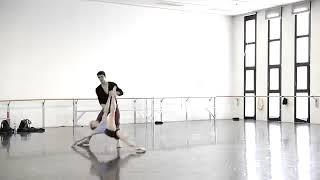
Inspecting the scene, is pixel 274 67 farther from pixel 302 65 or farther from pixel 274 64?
pixel 302 65

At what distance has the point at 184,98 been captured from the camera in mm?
13555

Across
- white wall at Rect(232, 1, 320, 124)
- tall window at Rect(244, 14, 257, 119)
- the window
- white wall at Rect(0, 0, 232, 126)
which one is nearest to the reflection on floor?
white wall at Rect(0, 0, 232, 126)

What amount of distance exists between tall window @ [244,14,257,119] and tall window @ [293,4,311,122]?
177cm

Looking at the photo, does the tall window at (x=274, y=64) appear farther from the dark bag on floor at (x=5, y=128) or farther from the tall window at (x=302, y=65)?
the dark bag on floor at (x=5, y=128)

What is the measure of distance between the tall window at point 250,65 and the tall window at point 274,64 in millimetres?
720

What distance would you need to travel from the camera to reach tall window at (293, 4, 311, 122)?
11992 mm

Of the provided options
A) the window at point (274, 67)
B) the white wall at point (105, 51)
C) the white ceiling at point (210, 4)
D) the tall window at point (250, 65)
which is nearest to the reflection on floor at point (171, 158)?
the white wall at point (105, 51)

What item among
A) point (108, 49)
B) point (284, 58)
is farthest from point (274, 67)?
point (108, 49)

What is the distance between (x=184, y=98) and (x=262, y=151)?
7.24 m

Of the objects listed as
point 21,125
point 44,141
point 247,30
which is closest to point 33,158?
point 44,141

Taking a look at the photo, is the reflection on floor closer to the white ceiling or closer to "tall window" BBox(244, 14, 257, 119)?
the white ceiling

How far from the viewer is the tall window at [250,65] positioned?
1383 cm

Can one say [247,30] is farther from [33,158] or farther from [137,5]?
[33,158]

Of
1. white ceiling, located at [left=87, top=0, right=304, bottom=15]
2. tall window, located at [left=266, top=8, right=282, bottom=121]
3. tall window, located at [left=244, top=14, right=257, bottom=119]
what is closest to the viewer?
white ceiling, located at [left=87, top=0, right=304, bottom=15]
